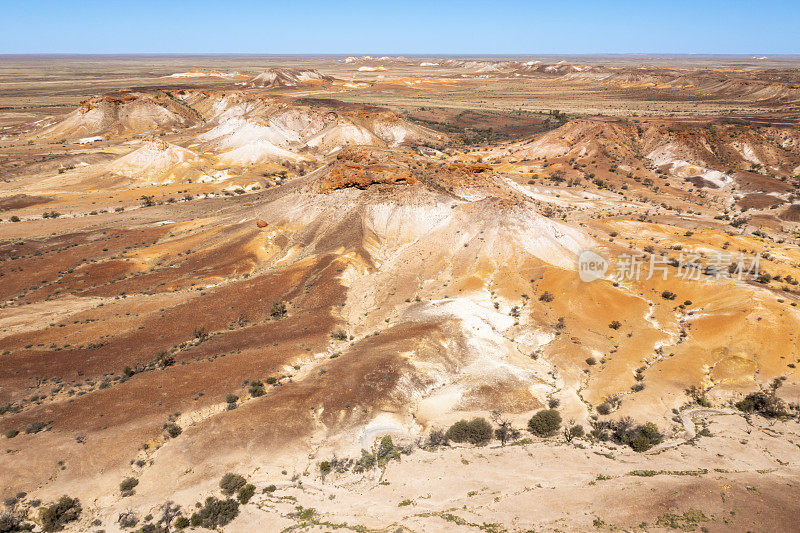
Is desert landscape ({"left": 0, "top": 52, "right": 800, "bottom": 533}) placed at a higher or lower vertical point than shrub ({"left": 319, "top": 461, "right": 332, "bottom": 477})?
higher

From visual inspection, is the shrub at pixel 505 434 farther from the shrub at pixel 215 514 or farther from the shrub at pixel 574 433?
the shrub at pixel 215 514

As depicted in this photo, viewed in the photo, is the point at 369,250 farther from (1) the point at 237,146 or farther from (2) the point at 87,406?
(1) the point at 237,146

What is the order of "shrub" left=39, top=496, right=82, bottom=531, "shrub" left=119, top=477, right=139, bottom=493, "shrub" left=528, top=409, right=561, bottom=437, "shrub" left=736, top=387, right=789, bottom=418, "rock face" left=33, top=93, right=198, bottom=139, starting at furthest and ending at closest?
"rock face" left=33, top=93, right=198, bottom=139, "shrub" left=736, top=387, right=789, bottom=418, "shrub" left=528, top=409, right=561, bottom=437, "shrub" left=119, top=477, right=139, bottom=493, "shrub" left=39, top=496, right=82, bottom=531

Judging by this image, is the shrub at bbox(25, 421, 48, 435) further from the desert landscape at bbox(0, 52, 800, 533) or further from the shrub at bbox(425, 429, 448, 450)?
the shrub at bbox(425, 429, 448, 450)

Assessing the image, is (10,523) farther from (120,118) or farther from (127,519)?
(120,118)

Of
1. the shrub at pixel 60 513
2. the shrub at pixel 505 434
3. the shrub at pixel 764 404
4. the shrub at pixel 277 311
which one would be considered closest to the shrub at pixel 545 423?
the shrub at pixel 505 434

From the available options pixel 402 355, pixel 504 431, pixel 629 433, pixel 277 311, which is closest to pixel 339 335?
pixel 402 355

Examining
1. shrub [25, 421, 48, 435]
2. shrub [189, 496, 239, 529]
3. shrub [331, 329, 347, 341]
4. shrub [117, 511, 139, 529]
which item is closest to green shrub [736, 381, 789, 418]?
shrub [331, 329, 347, 341]
